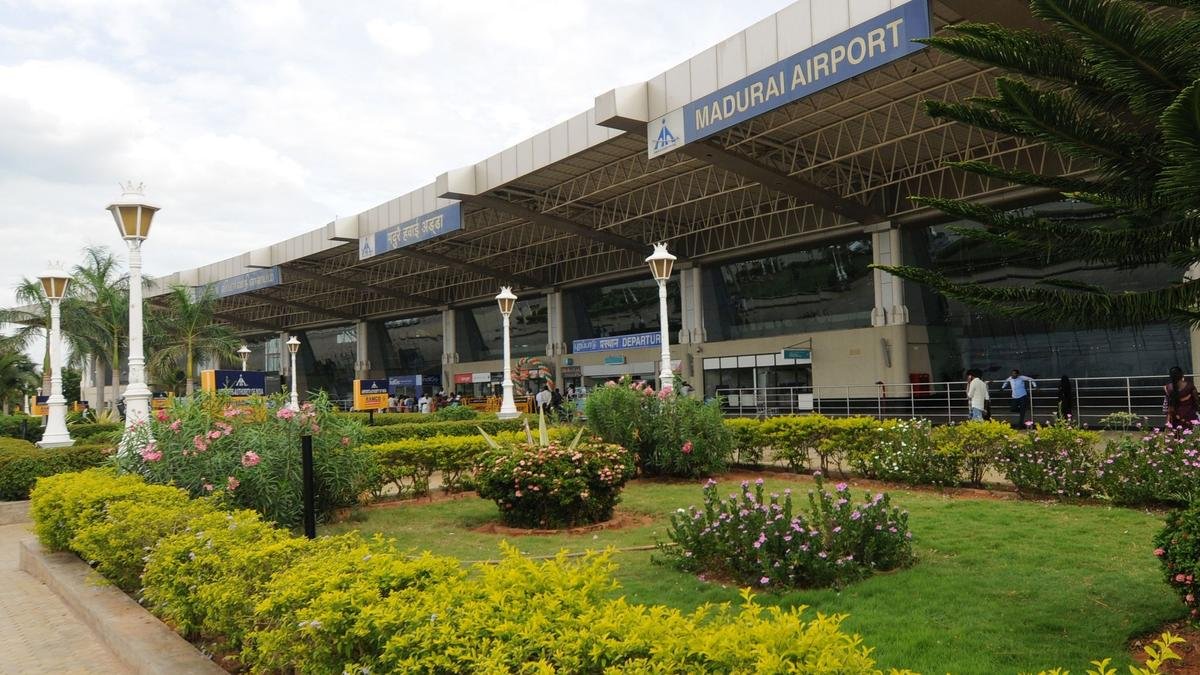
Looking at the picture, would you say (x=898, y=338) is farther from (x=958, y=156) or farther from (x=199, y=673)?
(x=199, y=673)

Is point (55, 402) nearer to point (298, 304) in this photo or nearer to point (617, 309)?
point (617, 309)

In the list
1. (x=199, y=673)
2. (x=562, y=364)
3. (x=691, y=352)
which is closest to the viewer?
(x=199, y=673)

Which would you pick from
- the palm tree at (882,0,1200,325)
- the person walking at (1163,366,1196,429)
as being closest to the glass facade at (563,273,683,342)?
the person walking at (1163,366,1196,429)

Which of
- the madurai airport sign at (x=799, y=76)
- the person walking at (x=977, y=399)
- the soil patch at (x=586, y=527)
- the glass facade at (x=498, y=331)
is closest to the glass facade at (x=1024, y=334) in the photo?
the person walking at (x=977, y=399)

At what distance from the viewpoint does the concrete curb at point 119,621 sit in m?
4.50

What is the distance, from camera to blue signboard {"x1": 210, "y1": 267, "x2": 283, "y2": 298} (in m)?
42.8

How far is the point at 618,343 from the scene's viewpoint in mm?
36625

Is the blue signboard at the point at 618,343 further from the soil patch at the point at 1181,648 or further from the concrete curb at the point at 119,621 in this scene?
the soil patch at the point at 1181,648

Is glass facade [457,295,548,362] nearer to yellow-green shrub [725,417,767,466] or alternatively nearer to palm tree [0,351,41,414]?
palm tree [0,351,41,414]

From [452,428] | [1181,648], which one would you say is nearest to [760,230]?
[452,428]

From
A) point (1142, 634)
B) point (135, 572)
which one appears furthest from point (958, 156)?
point (135, 572)

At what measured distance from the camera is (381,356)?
187 ft

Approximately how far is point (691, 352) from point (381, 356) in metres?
29.8

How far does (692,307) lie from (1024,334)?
42.0 feet
